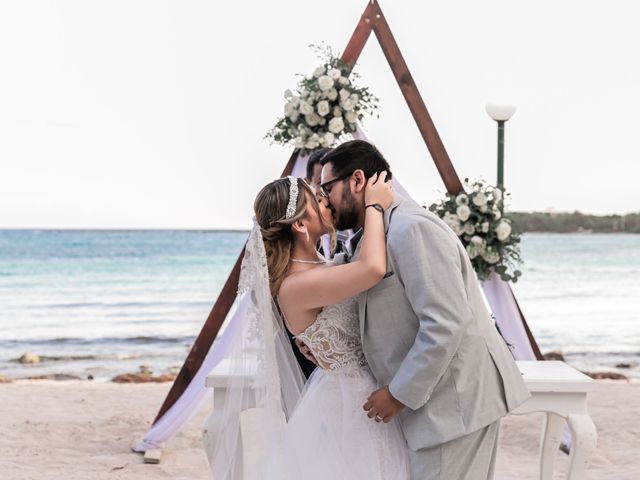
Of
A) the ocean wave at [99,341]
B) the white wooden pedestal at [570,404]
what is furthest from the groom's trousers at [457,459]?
the ocean wave at [99,341]

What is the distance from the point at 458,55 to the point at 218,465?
18380 mm

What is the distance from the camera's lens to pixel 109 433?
697 centimetres

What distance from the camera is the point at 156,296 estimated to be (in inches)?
890

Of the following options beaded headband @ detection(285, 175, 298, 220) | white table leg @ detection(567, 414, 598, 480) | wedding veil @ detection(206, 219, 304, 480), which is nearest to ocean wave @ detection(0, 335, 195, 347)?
white table leg @ detection(567, 414, 598, 480)

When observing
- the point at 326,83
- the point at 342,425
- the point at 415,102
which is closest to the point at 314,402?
the point at 342,425

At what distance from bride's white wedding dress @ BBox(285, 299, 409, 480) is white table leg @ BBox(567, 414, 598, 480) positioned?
1.37 m

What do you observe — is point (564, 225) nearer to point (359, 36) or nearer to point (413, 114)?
point (413, 114)

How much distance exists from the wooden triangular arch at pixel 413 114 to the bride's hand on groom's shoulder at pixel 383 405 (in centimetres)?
291

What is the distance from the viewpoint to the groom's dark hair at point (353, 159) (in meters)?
3.01

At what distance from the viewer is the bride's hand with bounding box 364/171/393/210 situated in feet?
9.81

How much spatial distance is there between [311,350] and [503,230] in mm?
2956

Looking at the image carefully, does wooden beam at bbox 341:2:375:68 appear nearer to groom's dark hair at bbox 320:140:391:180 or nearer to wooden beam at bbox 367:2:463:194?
wooden beam at bbox 367:2:463:194

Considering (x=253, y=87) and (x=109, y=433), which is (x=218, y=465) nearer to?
(x=109, y=433)

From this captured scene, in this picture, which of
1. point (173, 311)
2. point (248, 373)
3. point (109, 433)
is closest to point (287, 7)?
point (173, 311)
